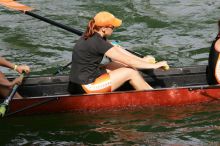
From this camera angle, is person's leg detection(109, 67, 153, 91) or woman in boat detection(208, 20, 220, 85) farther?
woman in boat detection(208, 20, 220, 85)

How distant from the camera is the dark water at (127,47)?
8648 millimetres

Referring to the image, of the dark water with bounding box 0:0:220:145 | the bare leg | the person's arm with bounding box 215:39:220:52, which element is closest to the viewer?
the dark water with bounding box 0:0:220:145

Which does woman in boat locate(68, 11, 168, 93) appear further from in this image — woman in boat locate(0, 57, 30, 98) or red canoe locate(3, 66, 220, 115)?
woman in boat locate(0, 57, 30, 98)

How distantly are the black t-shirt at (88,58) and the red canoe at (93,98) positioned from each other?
33 centimetres

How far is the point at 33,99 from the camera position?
868cm

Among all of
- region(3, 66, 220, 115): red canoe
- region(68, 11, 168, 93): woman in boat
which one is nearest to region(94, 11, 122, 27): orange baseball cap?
region(68, 11, 168, 93): woman in boat

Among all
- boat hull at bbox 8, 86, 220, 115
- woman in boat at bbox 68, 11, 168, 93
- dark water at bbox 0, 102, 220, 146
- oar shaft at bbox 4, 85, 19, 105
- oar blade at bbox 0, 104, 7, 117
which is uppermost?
woman in boat at bbox 68, 11, 168, 93

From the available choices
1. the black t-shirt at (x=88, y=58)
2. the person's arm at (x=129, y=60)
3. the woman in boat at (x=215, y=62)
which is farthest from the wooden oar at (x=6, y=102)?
the woman in boat at (x=215, y=62)

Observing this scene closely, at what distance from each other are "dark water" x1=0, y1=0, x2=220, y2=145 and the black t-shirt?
0.64 metres

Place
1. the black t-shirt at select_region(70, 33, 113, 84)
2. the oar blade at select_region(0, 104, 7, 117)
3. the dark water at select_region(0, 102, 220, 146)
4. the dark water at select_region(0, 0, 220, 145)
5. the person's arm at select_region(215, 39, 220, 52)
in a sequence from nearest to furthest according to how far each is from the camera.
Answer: the oar blade at select_region(0, 104, 7, 117)
the dark water at select_region(0, 102, 220, 146)
the dark water at select_region(0, 0, 220, 145)
the black t-shirt at select_region(70, 33, 113, 84)
the person's arm at select_region(215, 39, 220, 52)

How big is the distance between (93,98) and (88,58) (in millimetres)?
617

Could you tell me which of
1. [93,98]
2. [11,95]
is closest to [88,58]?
[93,98]

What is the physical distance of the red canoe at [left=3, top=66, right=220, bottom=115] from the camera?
8.82 m

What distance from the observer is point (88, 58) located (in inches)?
351
